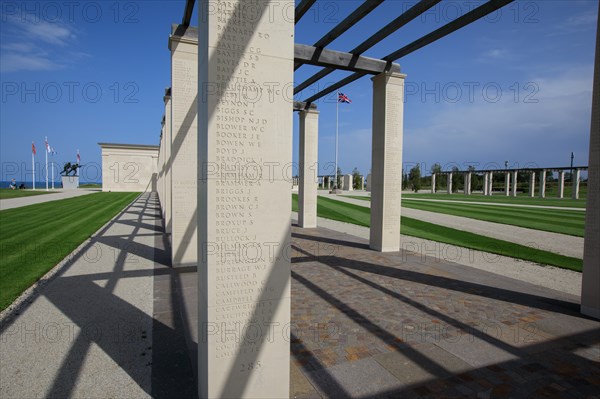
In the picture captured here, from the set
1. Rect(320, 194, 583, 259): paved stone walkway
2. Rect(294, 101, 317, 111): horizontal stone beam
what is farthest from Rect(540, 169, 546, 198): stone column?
Rect(294, 101, 317, 111): horizontal stone beam

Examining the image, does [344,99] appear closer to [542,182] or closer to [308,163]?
[308,163]

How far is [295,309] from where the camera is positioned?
5609 millimetres

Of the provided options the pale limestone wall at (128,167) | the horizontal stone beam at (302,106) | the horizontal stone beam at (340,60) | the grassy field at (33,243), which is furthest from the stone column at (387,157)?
the pale limestone wall at (128,167)

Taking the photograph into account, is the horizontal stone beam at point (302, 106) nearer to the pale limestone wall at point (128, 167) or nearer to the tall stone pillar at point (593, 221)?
the tall stone pillar at point (593, 221)

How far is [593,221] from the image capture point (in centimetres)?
536

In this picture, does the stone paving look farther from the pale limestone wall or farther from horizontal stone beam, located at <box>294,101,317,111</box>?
the pale limestone wall

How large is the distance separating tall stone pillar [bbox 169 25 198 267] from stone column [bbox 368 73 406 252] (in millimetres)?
5333

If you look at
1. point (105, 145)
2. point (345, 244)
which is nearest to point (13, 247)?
point (345, 244)

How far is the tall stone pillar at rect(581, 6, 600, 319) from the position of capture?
5.26 meters

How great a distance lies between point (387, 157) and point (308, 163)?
5.60 meters

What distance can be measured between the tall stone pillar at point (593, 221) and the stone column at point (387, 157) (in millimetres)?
4635

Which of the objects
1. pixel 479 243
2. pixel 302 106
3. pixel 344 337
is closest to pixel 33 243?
pixel 344 337

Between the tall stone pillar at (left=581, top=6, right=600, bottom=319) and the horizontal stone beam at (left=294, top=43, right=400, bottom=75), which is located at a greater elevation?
the horizontal stone beam at (left=294, top=43, right=400, bottom=75)

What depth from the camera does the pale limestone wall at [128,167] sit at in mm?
52688
